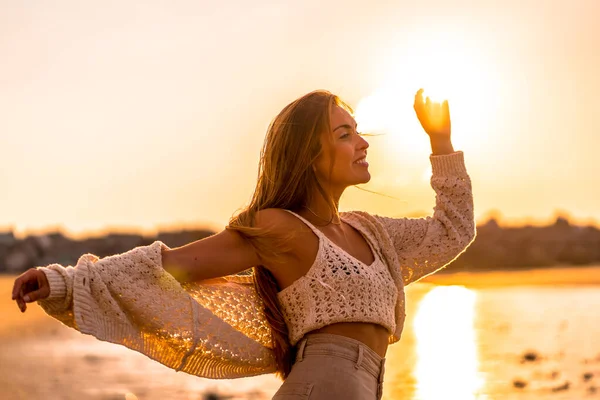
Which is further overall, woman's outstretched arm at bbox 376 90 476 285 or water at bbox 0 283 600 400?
water at bbox 0 283 600 400

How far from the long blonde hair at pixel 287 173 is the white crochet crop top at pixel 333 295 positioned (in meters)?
0.06

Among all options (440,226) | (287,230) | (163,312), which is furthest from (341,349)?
(440,226)

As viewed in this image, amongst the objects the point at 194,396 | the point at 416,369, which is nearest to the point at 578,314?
the point at 416,369

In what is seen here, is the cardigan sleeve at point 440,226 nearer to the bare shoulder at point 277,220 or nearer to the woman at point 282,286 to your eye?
the woman at point 282,286

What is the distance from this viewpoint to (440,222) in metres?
4.14

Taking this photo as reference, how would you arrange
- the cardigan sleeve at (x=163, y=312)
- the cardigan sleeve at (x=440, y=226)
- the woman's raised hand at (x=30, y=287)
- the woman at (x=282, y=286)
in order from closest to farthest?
the woman's raised hand at (x=30, y=287), the cardigan sleeve at (x=163, y=312), the woman at (x=282, y=286), the cardigan sleeve at (x=440, y=226)

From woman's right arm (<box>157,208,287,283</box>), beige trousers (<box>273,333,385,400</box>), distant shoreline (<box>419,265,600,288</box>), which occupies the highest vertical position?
woman's right arm (<box>157,208,287,283</box>)

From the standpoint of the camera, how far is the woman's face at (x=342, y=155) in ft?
12.5

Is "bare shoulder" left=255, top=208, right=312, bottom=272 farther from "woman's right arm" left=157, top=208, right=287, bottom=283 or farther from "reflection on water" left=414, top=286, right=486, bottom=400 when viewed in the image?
"reflection on water" left=414, top=286, right=486, bottom=400

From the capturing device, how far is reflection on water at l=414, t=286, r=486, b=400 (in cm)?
809

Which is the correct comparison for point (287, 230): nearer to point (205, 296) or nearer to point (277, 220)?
point (277, 220)

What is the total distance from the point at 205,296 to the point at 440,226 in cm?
104

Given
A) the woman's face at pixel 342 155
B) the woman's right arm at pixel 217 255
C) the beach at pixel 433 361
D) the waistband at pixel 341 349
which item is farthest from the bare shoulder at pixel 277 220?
the beach at pixel 433 361

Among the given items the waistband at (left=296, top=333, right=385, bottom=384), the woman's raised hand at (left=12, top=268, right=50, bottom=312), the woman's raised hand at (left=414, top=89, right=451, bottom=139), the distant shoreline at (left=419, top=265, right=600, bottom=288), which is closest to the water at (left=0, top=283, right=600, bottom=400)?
the woman's raised hand at (left=414, top=89, right=451, bottom=139)
